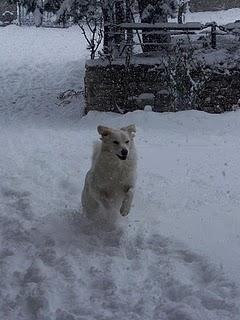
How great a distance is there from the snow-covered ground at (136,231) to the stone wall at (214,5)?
22369mm

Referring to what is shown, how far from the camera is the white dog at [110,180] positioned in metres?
5.27

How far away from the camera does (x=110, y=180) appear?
536cm

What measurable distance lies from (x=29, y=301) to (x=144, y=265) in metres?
1.01

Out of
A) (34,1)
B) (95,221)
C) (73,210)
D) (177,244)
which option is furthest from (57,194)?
(34,1)

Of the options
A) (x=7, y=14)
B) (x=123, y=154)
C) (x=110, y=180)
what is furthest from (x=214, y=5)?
(x=123, y=154)

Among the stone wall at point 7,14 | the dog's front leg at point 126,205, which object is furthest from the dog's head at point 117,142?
the stone wall at point 7,14

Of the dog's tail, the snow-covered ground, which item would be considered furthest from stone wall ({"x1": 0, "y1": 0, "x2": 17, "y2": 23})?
the dog's tail

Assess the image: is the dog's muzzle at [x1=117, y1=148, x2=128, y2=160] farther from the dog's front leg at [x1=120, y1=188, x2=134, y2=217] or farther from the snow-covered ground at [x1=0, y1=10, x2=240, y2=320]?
the snow-covered ground at [x1=0, y1=10, x2=240, y2=320]

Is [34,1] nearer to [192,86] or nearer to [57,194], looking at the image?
[192,86]

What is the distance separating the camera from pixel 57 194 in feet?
21.1

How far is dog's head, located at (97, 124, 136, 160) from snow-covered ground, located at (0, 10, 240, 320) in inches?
27.8

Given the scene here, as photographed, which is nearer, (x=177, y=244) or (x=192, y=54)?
(x=177, y=244)

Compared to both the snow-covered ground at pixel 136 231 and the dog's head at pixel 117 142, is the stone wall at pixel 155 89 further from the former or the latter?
the dog's head at pixel 117 142

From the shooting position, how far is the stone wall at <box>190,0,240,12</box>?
31609 mm
